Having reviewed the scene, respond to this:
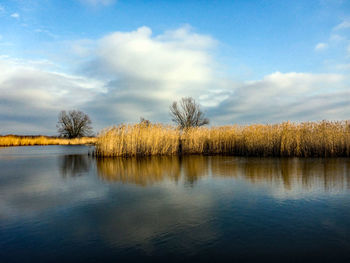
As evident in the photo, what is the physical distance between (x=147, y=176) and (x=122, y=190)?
56.5 inches

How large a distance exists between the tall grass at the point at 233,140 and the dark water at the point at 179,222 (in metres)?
5.59

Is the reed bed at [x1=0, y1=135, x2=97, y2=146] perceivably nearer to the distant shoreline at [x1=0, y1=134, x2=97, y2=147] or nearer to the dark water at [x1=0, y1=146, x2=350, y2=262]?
the distant shoreline at [x1=0, y1=134, x2=97, y2=147]

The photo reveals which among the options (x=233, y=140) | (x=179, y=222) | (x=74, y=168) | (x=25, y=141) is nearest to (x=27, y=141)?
(x=25, y=141)

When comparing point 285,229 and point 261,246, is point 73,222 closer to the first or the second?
point 261,246

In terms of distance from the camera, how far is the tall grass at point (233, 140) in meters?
9.58

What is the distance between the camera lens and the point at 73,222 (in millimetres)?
2768

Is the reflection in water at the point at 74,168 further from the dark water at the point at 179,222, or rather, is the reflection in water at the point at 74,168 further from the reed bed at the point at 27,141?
the reed bed at the point at 27,141

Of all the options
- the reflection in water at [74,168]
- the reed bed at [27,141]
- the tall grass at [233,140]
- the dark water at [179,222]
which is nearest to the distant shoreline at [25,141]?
the reed bed at [27,141]

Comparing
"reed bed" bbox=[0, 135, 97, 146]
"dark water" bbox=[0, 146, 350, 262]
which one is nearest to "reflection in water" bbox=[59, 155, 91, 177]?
"dark water" bbox=[0, 146, 350, 262]

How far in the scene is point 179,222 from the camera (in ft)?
8.75

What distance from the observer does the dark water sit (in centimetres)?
201

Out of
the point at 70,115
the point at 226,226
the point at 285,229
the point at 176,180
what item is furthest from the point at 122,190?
the point at 70,115

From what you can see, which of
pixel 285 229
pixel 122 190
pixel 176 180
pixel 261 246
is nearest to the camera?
pixel 261 246

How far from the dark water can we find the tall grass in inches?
220
